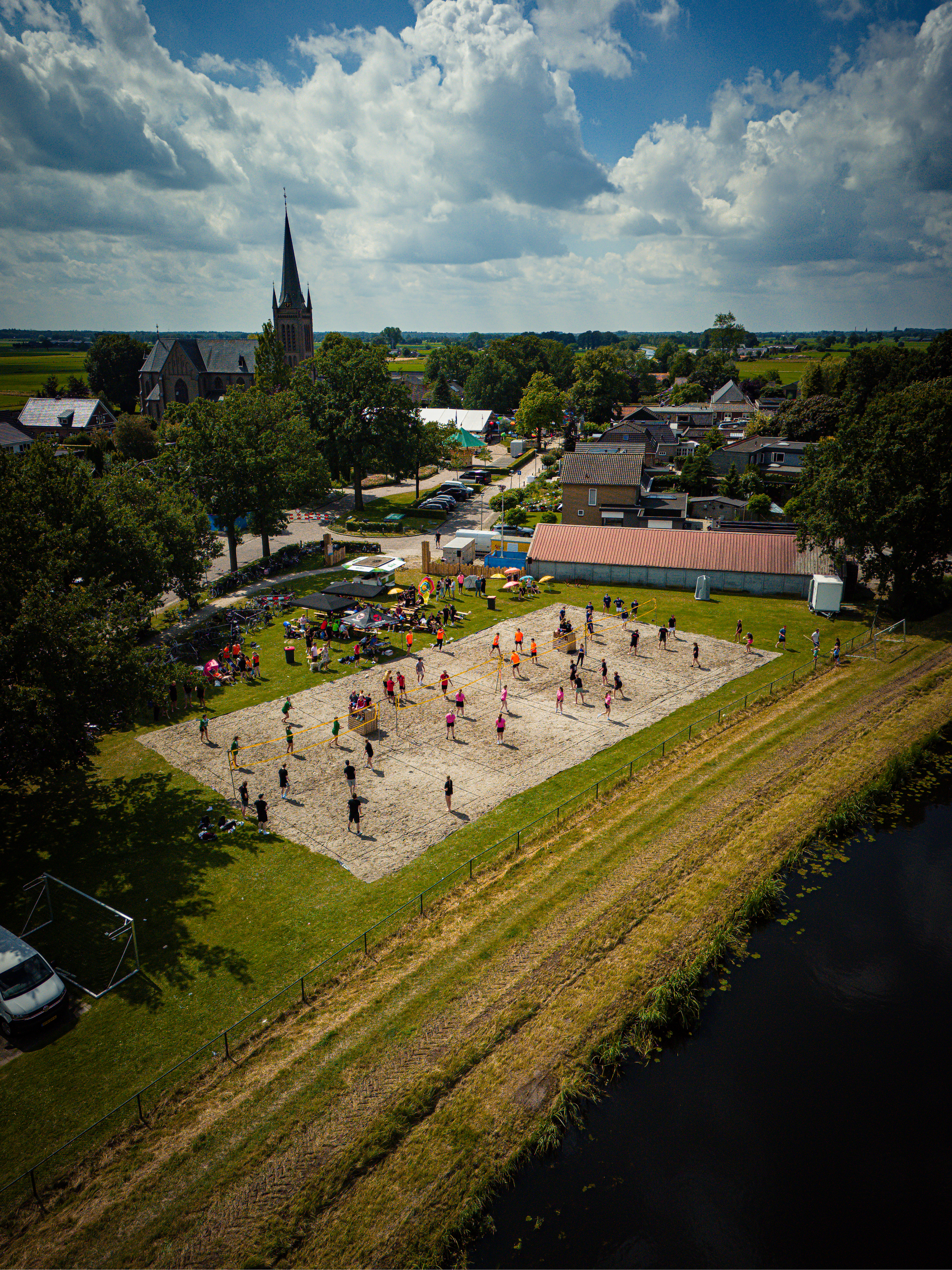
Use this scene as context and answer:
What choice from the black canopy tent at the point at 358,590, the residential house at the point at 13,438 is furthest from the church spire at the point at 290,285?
the black canopy tent at the point at 358,590

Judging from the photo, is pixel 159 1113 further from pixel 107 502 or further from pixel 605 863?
pixel 107 502

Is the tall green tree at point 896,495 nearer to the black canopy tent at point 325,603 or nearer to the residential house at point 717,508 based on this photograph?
the residential house at point 717,508

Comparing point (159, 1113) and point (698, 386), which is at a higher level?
point (698, 386)

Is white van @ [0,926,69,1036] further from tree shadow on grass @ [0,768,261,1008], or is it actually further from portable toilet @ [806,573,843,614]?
portable toilet @ [806,573,843,614]

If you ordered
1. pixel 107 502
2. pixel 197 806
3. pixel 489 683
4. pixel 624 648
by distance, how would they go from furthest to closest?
1. pixel 624 648
2. pixel 489 683
3. pixel 107 502
4. pixel 197 806

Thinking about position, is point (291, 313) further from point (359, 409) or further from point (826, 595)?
point (826, 595)

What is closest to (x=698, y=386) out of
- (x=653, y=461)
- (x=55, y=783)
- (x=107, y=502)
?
(x=653, y=461)
